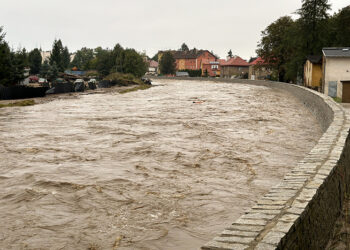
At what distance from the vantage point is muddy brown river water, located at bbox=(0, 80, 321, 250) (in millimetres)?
7117

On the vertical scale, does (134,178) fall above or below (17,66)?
below

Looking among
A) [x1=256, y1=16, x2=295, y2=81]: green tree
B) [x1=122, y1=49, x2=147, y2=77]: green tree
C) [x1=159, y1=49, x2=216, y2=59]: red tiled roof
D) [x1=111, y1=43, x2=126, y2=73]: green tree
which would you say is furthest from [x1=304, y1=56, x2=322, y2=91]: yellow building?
[x1=159, y1=49, x2=216, y2=59]: red tiled roof

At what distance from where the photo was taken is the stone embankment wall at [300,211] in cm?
397

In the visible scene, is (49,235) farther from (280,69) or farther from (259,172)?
(280,69)

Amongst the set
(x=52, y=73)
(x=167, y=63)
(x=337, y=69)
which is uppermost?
(x=167, y=63)

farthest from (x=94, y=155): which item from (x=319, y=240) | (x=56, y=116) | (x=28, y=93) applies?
(x=28, y=93)

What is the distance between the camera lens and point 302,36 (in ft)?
181

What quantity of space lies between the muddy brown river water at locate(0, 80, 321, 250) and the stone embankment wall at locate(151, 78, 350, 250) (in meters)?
1.80

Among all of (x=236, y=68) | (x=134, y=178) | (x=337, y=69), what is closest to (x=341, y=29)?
(x=337, y=69)

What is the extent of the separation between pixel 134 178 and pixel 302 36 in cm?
4939

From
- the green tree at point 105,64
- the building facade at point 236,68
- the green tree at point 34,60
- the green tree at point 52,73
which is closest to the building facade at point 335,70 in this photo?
the green tree at point 52,73

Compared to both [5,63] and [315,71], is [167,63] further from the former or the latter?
[5,63]

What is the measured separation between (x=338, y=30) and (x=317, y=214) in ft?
200

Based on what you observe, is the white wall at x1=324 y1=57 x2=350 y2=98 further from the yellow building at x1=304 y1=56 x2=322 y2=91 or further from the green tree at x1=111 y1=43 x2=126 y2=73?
the green tree at x1=111 y1=43 x2=126 y2=73
